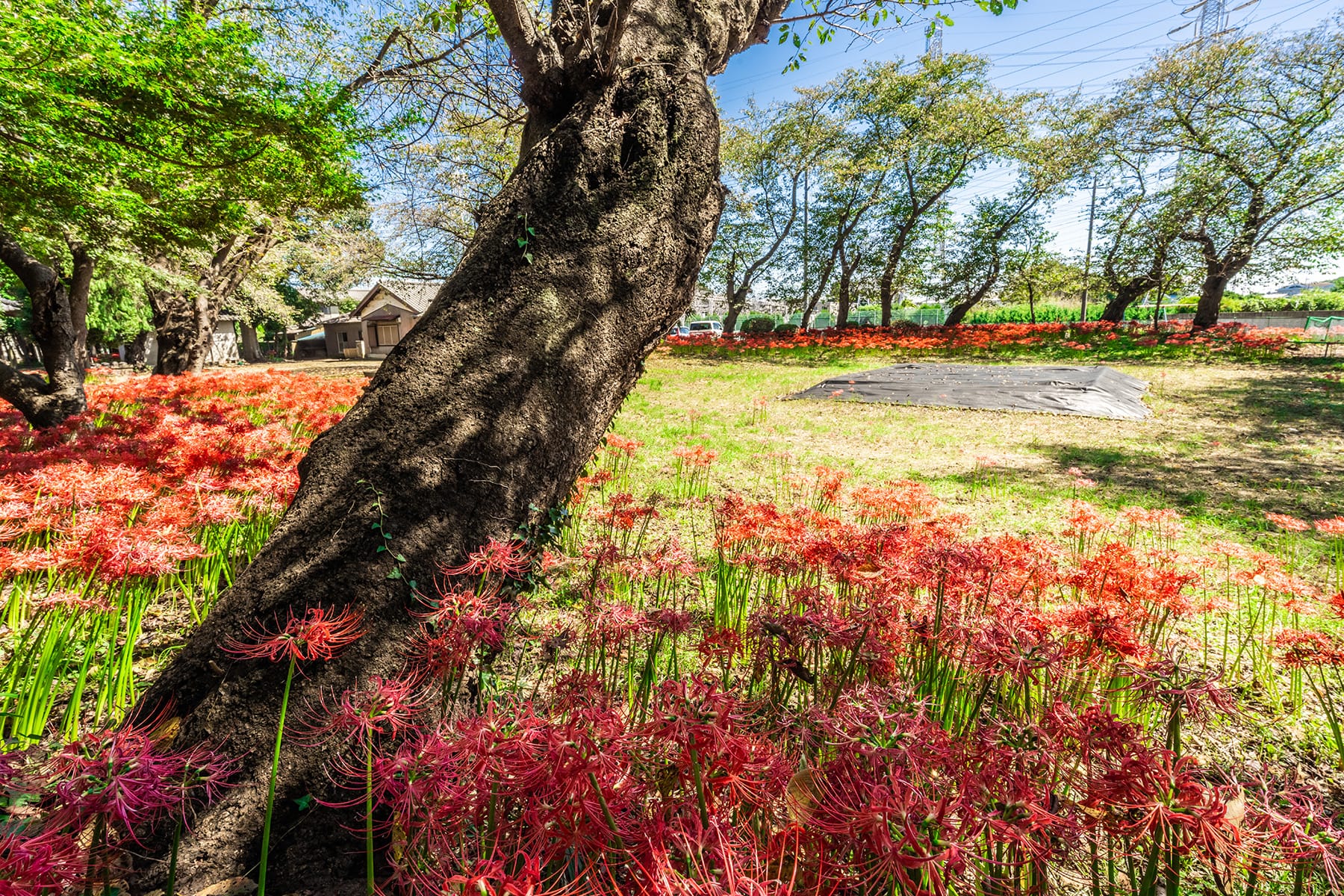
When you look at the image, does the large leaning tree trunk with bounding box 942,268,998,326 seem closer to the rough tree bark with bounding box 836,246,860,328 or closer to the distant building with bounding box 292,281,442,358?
the rough tree bark with bounding box 836,246,860,328

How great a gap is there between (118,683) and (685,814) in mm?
2610

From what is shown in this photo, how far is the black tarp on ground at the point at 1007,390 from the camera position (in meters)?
10.4

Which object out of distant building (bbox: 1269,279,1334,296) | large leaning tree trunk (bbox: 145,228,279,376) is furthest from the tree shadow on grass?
distant building (bbox: 1269,279,1334,296)

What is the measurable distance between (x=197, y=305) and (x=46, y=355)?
36.5 feet

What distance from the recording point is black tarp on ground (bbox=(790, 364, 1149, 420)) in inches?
410

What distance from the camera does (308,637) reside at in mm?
1473

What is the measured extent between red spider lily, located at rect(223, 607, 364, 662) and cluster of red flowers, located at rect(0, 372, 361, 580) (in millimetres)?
480

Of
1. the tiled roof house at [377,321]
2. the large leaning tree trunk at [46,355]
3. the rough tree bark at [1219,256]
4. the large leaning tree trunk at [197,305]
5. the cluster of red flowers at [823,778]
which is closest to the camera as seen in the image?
the cluster of red flowers at [823,778]

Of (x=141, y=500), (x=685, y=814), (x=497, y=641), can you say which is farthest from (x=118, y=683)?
(x=685, y=814)

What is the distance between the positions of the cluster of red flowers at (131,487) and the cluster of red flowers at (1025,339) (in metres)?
21.2

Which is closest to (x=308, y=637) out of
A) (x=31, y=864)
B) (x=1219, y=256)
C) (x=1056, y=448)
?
(x=31, y=864)

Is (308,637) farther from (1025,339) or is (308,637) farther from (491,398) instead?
(1025,339)

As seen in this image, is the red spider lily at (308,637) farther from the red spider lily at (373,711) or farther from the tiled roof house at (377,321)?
the tiled roof house at (377,321)

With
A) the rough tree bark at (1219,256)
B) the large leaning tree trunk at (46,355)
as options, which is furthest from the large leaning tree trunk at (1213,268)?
the large leaning tree trunk at (46,355)
